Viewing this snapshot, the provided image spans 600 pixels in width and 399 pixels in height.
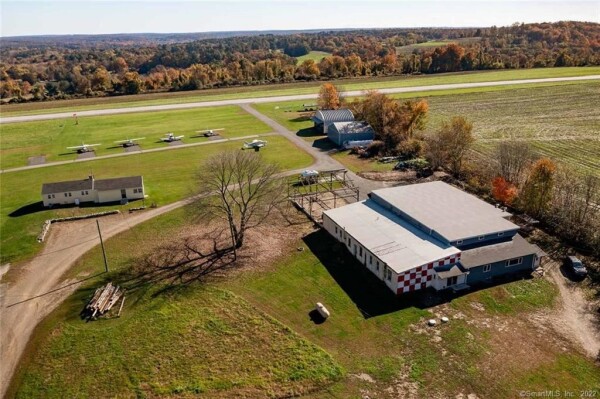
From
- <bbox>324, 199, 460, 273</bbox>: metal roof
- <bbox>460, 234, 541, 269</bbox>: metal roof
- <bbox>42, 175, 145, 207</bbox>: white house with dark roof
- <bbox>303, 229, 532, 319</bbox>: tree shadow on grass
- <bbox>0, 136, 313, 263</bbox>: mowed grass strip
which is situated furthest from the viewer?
<bbox>42, 175, 145, 207</bbox>: white house with dark roof

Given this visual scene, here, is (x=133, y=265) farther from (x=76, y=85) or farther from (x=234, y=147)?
(x=76, y=85)

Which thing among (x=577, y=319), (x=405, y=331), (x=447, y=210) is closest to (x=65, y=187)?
(x=405, y=331)

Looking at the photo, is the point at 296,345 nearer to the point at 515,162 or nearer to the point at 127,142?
the point at 515,162

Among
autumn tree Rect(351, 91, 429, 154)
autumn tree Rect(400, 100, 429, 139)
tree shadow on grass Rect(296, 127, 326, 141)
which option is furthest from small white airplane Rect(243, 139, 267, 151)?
autumn tree Rect(400, 100, 429, 139)

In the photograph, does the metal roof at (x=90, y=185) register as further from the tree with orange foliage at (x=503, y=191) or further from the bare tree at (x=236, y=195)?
the tree with orange foliage at (x=503, y=191)

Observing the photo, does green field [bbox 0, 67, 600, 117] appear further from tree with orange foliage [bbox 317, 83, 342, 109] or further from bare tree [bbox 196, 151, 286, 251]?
bare tree [bbox 196, 151, 286, 251]

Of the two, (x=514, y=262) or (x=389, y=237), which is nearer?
(x=514, y=262)

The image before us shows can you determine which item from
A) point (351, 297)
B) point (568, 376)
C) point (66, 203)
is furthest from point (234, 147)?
point (568, 376)
